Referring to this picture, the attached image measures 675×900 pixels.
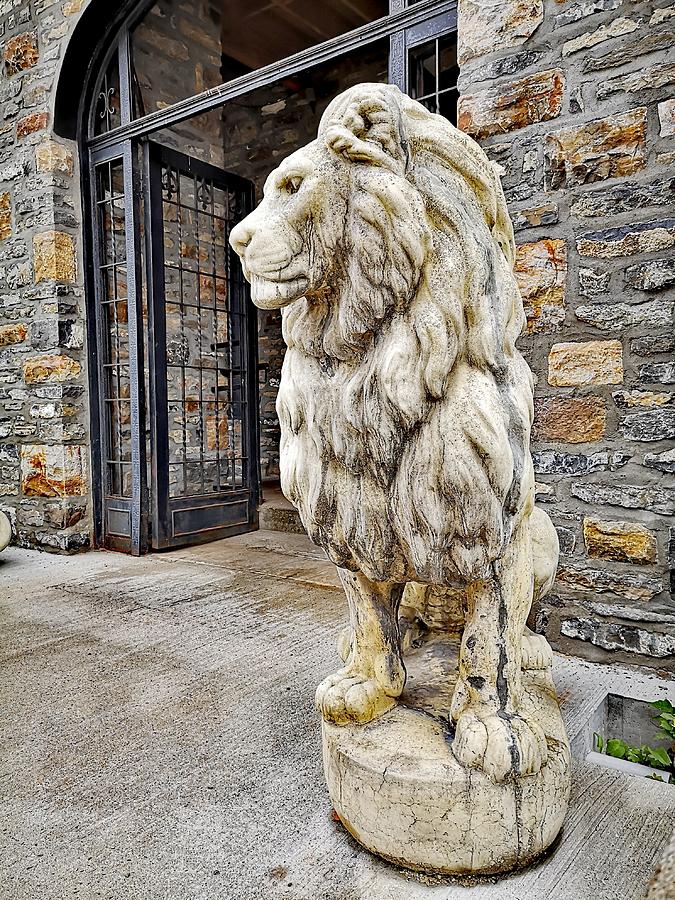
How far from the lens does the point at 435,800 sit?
124cm

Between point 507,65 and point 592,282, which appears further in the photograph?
point 507,65

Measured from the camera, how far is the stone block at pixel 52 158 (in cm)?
421

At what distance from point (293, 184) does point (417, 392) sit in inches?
16.9

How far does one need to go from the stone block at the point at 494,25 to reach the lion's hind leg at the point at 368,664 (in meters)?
2.08

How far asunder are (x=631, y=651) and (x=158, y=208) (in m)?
3.67

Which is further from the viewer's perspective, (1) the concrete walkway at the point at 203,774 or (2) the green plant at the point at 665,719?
(2) the green plant at the point at 665,719

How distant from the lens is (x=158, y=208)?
13.8 ft

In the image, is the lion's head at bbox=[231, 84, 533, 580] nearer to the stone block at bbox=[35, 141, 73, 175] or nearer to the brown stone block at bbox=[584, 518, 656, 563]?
the brown stone block at bbox=[584, 518, 656, 563]

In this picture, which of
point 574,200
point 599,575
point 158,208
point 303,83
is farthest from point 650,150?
point 303,83

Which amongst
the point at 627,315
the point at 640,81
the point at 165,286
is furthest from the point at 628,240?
the point at 165,286

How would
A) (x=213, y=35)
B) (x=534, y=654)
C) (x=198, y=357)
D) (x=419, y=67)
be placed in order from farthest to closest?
(x=213, y=35) → (x=198, y=357) → (x=419, y=67) → (x=534, y=654)

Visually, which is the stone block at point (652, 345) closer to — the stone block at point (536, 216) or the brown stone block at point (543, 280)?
the brown stone block at point (543, 280)

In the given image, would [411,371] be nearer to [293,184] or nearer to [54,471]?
[293,184]

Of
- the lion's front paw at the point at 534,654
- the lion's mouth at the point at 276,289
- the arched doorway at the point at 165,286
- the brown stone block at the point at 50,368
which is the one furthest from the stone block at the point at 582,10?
the brown stone block at the point at 50,368
